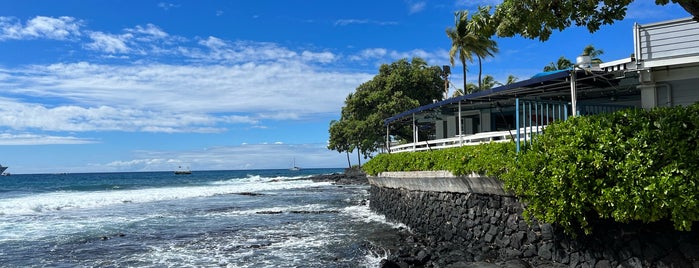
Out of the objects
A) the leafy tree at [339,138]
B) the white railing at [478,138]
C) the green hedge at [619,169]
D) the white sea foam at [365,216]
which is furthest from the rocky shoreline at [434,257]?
the leafy tree at [339,138]

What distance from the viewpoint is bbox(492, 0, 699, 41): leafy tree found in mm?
9578

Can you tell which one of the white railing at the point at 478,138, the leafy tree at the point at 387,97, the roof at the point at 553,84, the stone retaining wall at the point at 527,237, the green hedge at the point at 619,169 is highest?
the leafy tree at the point at 387,97

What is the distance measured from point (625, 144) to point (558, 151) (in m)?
1.15

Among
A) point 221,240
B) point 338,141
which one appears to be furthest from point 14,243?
point 338,141

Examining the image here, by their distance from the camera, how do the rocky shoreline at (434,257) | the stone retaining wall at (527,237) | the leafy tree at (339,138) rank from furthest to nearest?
the leafy tree at (339,138) → the rocky shoreline at (434,257) → the stone retaining wall at (527,237)

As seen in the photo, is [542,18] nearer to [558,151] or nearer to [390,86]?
[558,151]

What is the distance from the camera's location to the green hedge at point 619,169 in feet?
25.8

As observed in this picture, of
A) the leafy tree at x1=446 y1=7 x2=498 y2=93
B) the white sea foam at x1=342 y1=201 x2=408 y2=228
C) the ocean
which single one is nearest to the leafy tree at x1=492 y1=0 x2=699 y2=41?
the ocean

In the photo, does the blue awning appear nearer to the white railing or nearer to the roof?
the roof

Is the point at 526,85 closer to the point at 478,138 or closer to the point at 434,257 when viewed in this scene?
the point at 478,138

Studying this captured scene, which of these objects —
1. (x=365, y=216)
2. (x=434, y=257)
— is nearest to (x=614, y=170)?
(x=434, y=257)

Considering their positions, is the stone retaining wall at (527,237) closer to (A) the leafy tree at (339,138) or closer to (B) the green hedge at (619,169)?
(B) the green hedge at (619,169)

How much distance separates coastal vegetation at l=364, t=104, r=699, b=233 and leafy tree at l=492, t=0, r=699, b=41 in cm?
192

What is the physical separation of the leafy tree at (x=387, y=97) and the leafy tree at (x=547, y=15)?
3275 cm
